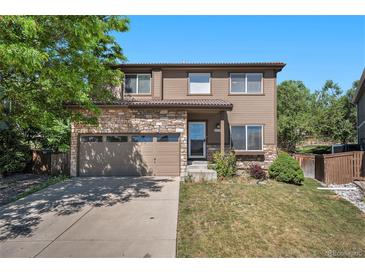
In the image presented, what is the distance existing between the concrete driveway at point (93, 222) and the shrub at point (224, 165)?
97.0 inches

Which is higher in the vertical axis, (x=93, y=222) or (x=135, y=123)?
(x=135, y=123)

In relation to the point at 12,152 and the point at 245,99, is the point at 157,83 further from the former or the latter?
the point at 12,152

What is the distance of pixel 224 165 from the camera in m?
10.8

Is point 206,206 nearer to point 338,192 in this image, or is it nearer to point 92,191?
point 92,191

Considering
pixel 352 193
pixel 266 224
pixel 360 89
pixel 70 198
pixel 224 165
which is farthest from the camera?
pixel 360 89

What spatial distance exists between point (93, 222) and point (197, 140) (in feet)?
26.4

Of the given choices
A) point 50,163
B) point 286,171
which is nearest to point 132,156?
point 50,163

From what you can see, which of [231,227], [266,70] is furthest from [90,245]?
[266,70]

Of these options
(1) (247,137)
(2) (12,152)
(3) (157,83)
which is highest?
(3) (157,83)

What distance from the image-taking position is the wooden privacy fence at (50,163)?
11727 mm

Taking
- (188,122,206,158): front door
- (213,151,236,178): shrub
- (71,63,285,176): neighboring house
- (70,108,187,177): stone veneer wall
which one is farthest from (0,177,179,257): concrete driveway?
(188,122,206,158): front door

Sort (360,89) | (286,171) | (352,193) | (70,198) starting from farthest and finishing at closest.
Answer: (360,89)
(286,171)
(352,193)
(70,198)

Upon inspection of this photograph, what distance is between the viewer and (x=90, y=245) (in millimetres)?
4504
